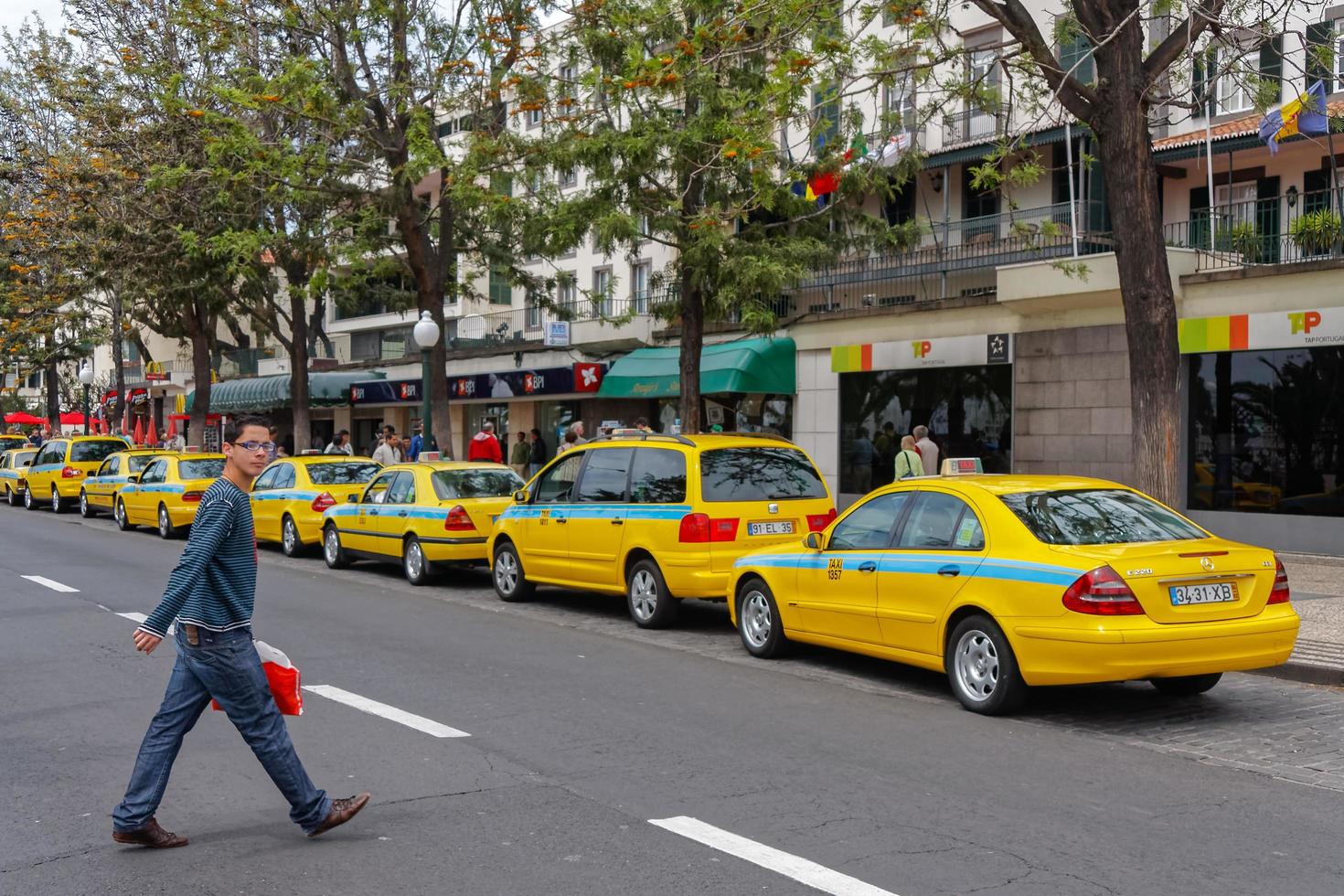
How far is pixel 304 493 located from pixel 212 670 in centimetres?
1454

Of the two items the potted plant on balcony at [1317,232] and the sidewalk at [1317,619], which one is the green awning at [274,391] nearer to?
the potted plant on balcony at [1317,232]

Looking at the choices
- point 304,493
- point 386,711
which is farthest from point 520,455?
point 386,711

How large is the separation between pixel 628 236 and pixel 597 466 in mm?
5981

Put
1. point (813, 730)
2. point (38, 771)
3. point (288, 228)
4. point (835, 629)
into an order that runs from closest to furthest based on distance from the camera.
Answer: point (38, 771) < point (813, 730) < point (835, 629) < point (288, 228)

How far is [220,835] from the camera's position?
5.67 metres

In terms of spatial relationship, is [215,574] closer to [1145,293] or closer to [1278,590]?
[1278,590]

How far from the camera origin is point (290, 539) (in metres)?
19.7

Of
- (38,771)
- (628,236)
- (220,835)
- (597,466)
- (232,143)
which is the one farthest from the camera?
(232,143)

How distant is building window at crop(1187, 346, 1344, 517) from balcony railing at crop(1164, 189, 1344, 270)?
145cm

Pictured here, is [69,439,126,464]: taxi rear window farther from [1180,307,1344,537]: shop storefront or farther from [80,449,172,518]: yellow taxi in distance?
[1180,307,1344,537]: shop storefront

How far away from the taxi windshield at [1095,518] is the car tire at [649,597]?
425 cm

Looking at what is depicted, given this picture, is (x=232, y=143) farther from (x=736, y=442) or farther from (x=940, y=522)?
(x=940, y=522)

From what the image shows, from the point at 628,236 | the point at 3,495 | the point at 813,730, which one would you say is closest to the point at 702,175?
the point at 628,236

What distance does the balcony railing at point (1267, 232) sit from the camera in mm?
18578
